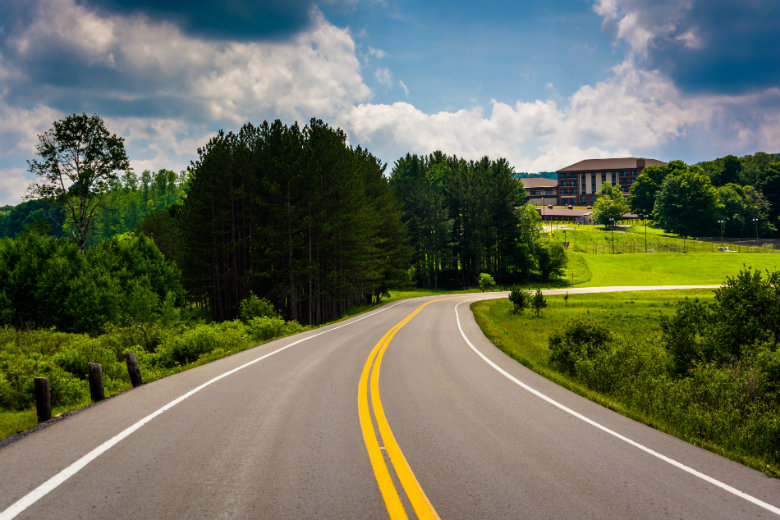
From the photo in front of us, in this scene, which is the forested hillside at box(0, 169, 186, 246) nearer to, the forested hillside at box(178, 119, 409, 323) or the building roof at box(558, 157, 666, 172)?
the forested hillside at box(178, 119, 409, 323)

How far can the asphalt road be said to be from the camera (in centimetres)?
436

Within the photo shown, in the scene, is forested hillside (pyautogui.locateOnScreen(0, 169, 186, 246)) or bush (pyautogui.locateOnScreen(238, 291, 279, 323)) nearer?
bush (pyautogui.locateOnScreen(238, 291, 279, 323))

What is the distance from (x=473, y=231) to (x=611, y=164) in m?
131

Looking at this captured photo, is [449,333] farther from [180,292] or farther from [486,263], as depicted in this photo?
[486,263]

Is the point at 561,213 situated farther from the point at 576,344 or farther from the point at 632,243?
the point at 576,344

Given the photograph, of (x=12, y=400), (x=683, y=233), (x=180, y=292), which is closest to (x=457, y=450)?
(x=12, y=400)

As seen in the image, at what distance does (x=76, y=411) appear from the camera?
25.5 feet

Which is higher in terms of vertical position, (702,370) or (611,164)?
(611,164)

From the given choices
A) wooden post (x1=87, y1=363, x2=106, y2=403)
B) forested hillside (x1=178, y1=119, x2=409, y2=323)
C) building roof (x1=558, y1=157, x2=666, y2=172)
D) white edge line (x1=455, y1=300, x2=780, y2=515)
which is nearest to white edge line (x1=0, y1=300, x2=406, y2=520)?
wooden post (x1=87, y1=363, x2=106, y2=403)

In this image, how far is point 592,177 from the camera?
574 ft

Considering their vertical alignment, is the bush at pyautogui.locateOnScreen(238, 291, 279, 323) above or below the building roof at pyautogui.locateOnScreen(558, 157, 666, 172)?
below

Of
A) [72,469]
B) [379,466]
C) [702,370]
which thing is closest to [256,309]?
[72,469]

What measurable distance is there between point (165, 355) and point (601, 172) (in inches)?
7321

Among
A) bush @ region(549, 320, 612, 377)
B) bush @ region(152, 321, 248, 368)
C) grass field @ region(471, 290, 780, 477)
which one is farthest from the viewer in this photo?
bush @ region(152, 321, 248, 368)
